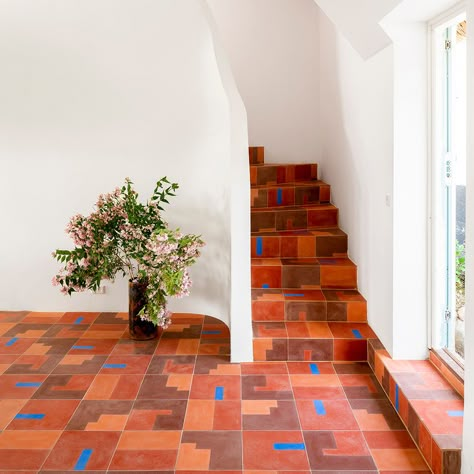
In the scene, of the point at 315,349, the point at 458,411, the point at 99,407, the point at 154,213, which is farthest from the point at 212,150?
the point at 458,411

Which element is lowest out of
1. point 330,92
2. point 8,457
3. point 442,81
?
point 8,457

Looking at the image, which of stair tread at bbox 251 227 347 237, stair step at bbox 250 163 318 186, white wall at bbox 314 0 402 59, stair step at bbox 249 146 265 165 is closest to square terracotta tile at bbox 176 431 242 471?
stair tread at bbox 251 227 347 237

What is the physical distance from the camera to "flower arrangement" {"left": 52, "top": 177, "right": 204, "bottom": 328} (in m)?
4.27

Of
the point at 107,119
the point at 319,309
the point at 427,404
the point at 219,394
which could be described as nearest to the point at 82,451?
the point at 219,394

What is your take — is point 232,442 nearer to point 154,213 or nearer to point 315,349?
point 315,349

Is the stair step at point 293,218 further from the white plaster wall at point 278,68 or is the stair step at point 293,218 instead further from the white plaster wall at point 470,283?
the white plaster wall at point 470,283

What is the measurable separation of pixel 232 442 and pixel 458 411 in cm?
110

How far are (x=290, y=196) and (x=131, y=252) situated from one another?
157 cm

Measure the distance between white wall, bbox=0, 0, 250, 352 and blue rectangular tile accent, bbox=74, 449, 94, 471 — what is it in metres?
1.96

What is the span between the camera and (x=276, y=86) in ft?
19.4

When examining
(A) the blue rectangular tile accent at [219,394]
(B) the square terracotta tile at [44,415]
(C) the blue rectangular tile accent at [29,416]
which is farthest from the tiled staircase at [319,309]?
(C) the blue rectangular tile accent at [29,416]

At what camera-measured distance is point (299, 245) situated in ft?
15.6

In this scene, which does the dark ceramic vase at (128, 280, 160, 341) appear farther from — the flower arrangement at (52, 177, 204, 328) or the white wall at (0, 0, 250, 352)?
the white wall at (0, 0, 250, 352)

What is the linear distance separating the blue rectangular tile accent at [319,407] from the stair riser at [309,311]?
89cm
